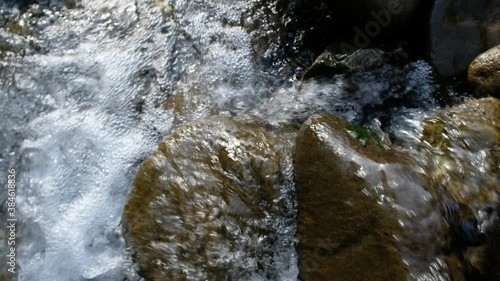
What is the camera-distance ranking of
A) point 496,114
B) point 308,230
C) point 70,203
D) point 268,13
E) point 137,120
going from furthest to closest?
Result: point 268,13 → point 137,120 → point 70,203 → point 496,114 → point 308,230

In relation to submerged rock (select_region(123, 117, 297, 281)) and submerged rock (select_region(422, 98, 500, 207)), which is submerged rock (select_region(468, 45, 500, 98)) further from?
submerged rock (select_region(123, 117, 297, 281))

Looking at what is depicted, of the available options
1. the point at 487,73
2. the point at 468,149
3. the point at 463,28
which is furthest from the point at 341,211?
the point at 463,28

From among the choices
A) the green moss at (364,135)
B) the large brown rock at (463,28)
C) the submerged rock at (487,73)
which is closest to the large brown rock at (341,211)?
the green moss at (364,135)

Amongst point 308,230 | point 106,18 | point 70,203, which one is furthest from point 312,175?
point 106,18

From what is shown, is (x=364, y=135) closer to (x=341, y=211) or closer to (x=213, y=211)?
(x=341, y=211)

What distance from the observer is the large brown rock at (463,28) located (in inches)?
149

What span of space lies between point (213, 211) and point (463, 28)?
7.15ft

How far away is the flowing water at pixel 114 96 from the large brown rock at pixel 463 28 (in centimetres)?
22

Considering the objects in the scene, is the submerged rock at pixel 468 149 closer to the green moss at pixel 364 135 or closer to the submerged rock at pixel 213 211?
the green moss at pixel 364 135

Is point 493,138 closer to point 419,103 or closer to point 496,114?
point 496,114

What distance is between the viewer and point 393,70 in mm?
4055

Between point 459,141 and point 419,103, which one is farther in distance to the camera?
point 419,103

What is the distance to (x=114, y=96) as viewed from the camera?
4.05m

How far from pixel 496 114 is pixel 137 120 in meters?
2.36
